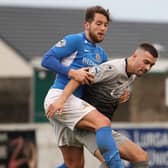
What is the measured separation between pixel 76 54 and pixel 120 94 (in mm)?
488

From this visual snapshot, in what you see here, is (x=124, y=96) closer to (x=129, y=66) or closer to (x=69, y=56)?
(x=129, y=66)

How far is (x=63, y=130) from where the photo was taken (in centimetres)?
748

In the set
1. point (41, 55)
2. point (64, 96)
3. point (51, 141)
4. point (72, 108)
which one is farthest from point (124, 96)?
point (41, 55)

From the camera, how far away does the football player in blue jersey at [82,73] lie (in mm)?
6957

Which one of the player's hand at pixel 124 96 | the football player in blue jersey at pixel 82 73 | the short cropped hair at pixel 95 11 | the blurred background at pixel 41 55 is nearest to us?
the football player in blue jersey at pixel 82 73

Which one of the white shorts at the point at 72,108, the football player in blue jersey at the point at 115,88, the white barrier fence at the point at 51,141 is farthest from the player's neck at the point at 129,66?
the white barrier fence at the point at 51,141

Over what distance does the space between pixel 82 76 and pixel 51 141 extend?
8.50 meters

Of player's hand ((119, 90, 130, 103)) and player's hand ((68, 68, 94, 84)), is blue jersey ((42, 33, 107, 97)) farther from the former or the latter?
player's hand ((119, 90, 130, 103))

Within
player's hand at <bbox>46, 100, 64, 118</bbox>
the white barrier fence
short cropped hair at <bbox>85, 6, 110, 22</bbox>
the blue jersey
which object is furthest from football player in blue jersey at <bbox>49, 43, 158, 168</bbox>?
the white barrier fence

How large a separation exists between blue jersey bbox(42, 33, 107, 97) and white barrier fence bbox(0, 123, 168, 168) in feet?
24.4

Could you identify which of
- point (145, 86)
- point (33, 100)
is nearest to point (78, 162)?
point (33, 100)

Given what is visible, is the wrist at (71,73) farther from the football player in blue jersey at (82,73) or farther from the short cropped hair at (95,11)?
the short cropped hair at (95,11)

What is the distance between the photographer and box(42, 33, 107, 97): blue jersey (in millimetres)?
7133

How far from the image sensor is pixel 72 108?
23.5ft
